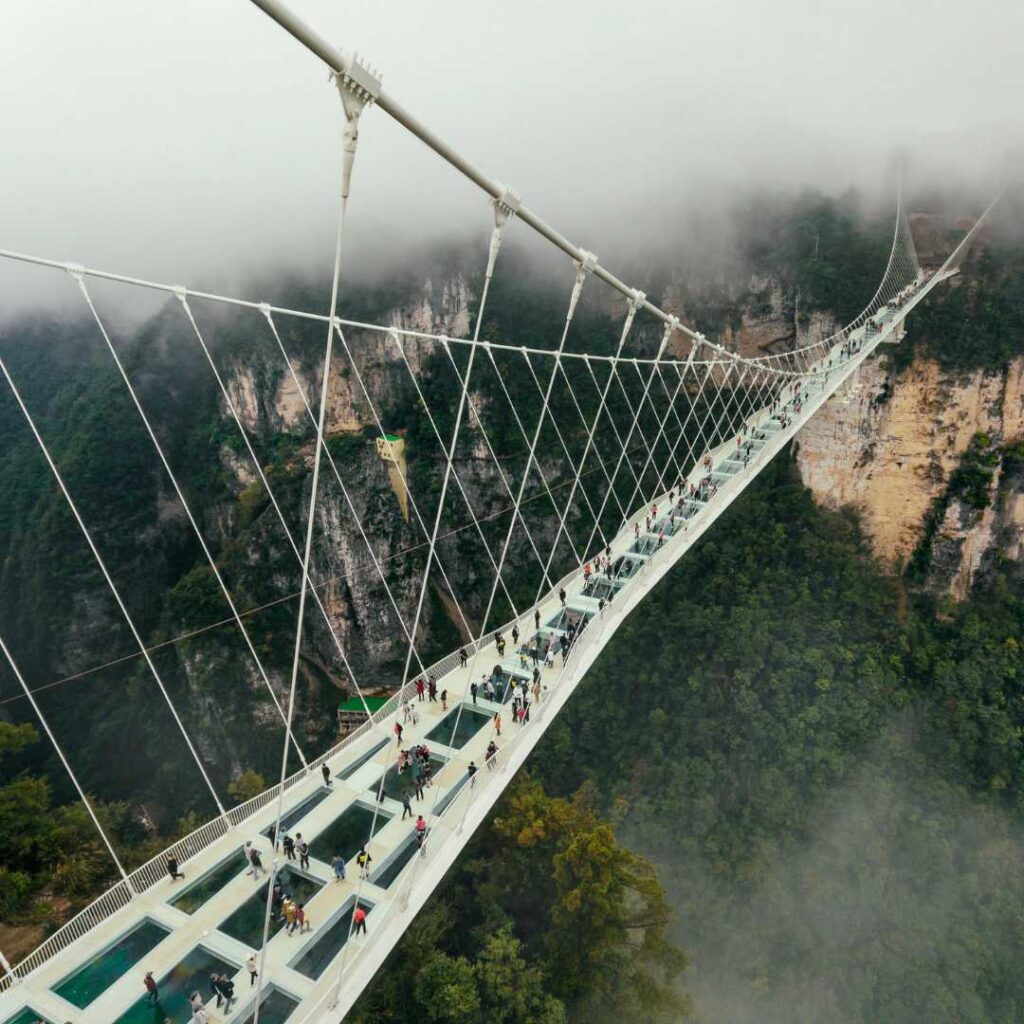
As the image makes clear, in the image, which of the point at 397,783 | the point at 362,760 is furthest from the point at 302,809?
the point at 397,783

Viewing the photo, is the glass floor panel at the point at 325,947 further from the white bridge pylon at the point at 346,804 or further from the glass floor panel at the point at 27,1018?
the glass floor panel at the point at 27,1018

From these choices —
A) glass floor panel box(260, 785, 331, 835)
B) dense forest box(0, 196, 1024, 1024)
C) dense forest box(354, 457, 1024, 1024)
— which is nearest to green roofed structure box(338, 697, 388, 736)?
dense forest box(0, 196, 1024, 1024)

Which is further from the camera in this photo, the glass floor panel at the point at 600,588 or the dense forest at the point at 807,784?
the dense forest at the point at 807,784

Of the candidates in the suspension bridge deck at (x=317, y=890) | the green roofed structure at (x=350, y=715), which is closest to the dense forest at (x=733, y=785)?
the green roofed structure at (x=350, y=715)

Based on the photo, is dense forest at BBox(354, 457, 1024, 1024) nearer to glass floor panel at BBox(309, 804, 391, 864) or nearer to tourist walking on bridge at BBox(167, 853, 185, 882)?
glass floor panel at BBox(309, 804, 391, 864)

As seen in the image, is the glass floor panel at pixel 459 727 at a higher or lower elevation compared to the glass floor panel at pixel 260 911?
higher
